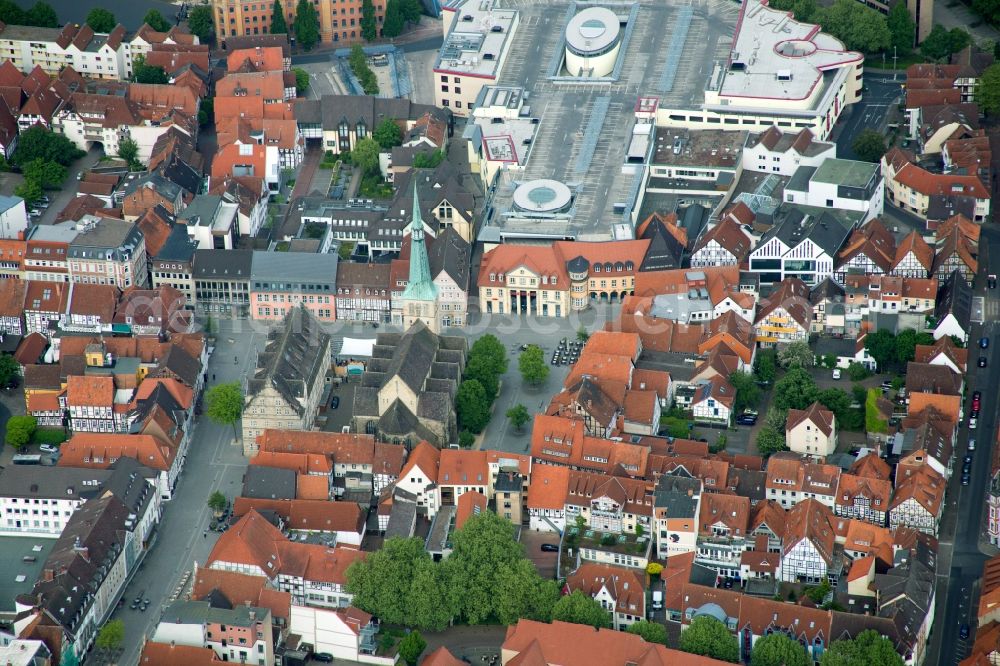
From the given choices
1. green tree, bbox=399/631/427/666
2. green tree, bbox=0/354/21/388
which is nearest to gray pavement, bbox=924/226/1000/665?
green tree, bbox=399/631/427/666

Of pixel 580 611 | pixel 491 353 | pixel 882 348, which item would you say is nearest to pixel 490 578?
pixel 580 611

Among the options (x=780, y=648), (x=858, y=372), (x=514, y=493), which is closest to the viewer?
(x=780, y=648)

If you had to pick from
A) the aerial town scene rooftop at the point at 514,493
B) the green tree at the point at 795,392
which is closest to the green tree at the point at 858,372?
the aerial town scene rooftop at the point at 514,493

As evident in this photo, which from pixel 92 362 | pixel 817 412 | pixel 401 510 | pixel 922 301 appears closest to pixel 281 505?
pixel 401 510

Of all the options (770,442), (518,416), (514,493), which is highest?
(770,442)

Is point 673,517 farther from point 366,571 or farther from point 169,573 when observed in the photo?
point 169,573

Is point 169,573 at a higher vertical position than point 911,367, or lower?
lower

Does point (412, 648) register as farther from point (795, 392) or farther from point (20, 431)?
point (20, 431)
